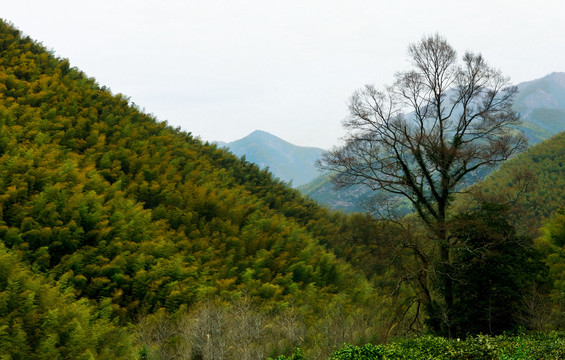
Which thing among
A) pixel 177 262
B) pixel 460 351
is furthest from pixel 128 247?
pixel 460 351

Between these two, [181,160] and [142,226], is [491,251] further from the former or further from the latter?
[181,160]

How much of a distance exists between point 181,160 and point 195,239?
27.3 feet

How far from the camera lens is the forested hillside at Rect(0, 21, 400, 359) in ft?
31.5

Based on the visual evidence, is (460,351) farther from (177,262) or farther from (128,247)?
(128,247)

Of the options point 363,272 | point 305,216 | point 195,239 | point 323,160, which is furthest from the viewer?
point 305,216

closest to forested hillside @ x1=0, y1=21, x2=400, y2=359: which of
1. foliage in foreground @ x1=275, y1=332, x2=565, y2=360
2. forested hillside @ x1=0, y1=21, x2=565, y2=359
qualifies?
forested hillside @ x1=0, y1=21, x2=565, y2=359

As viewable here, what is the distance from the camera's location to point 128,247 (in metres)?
13.7

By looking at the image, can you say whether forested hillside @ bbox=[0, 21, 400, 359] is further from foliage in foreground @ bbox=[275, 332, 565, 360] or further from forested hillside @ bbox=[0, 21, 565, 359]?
foliage in foreground @ bbox=[275, 332, 565, 360]

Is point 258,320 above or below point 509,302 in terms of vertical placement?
below

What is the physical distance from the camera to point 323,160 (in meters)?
15.0

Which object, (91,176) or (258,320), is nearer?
(258,320)

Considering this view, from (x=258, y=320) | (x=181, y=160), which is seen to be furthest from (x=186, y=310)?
(x=181, y=160)

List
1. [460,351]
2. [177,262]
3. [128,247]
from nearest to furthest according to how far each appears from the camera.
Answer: [460,351] < [128,247] < [177,262]

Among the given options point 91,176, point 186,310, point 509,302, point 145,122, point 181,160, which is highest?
point 145,122
